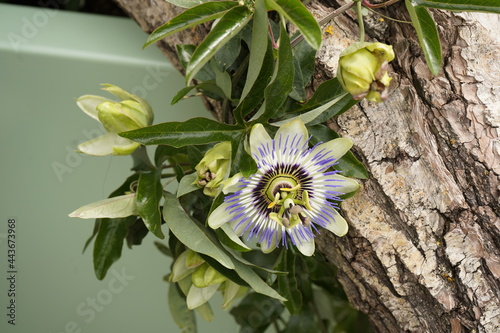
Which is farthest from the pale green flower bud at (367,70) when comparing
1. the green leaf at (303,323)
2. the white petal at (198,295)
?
the green leaf at (303,323)

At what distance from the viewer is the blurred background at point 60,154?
1.05m

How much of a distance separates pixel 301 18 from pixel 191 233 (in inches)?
12.7

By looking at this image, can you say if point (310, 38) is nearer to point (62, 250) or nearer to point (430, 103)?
point (430, 103)

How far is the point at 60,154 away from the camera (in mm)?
1105

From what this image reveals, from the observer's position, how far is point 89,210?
0.75 metres

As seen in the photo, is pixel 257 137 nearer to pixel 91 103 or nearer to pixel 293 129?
pixel 293 129

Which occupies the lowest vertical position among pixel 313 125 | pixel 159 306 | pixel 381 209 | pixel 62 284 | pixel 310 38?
pixel 159 306

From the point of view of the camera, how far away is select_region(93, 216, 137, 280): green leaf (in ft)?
2.82

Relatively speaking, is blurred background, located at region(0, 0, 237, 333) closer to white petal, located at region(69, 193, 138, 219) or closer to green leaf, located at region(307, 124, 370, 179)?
white petal, located at region(69, 193, 138, 219)

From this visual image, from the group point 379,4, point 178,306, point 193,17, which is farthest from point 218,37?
point 178,306

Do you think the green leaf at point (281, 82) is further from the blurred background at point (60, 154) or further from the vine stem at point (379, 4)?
the blurred background at point (60, 154)

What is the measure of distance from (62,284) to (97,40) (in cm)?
49

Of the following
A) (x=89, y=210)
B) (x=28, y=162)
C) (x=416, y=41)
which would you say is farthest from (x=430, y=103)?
(x=28, y=162)

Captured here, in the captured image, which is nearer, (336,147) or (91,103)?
(336,147)
